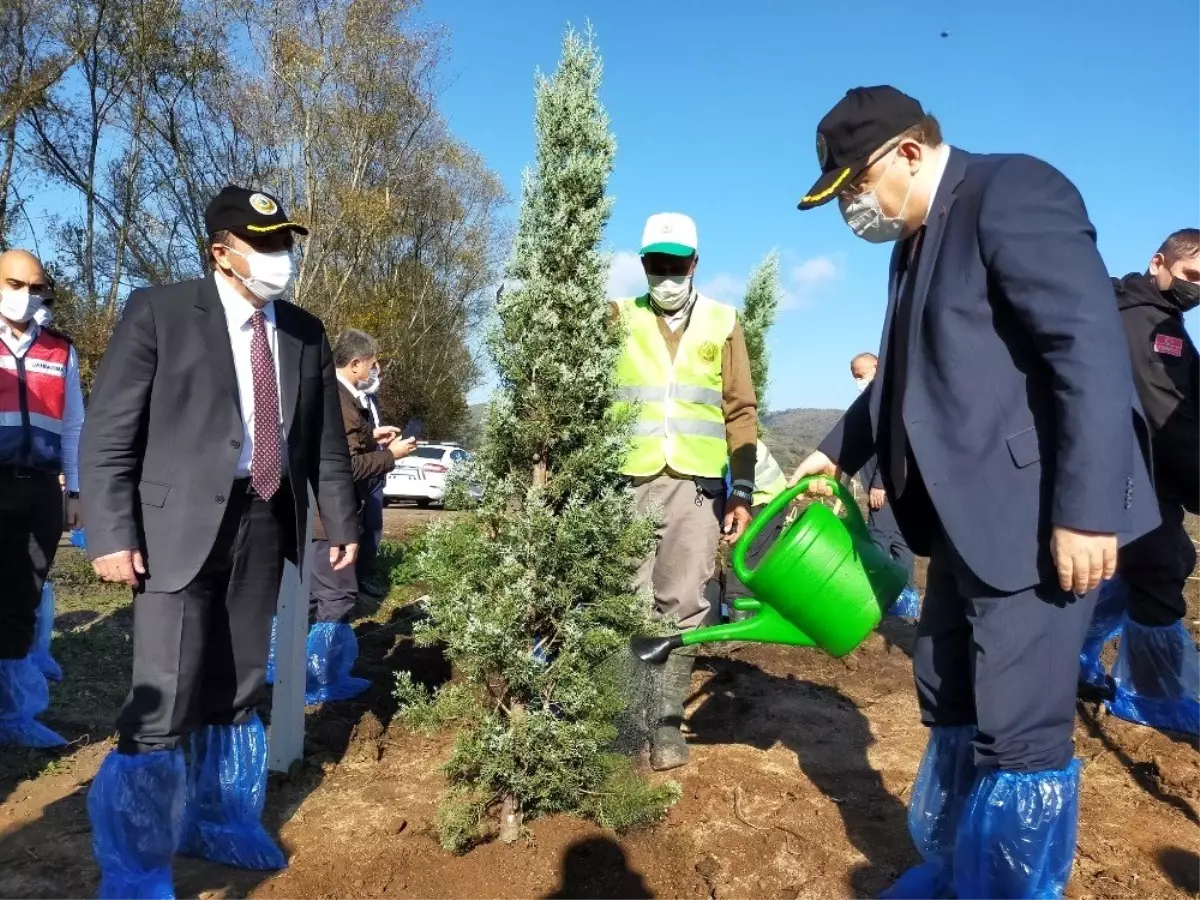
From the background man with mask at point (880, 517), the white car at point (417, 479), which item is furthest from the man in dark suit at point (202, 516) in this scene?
the white car at point (417, 479)

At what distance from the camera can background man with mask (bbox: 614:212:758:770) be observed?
382 cm

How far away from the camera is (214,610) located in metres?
2.90

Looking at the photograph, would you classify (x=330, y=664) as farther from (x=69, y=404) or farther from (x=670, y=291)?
(x=670, y=291)

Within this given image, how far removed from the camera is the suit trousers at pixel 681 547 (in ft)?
12.7

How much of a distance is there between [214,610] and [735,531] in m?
2.23

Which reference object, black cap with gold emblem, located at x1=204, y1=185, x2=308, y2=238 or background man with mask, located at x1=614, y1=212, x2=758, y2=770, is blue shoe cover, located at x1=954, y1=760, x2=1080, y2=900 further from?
black cap with gold emblem, located at x1=204, y1=185, x2=308, y2=238

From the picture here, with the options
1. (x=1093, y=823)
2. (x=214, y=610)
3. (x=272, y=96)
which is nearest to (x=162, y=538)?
(x=214, y=610)

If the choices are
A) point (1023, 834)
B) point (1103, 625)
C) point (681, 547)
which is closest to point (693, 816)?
point (681, 547)

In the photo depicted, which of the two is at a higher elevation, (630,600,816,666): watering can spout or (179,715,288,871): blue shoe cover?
(630,600,816,666): watering can spout

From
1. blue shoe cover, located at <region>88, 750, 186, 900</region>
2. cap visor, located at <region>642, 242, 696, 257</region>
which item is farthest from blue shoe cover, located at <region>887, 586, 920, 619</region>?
blue shoe cover, located at <region>88, 750, 186, 900</region>

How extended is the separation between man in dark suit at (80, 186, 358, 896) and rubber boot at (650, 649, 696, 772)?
5.05 feet

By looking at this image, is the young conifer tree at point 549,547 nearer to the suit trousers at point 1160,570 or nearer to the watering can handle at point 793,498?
the watering can handle at point 793,498

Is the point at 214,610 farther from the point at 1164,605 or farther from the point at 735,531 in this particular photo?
the point at 1164,605

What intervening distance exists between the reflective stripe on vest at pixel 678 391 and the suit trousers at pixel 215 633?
1495 mm
